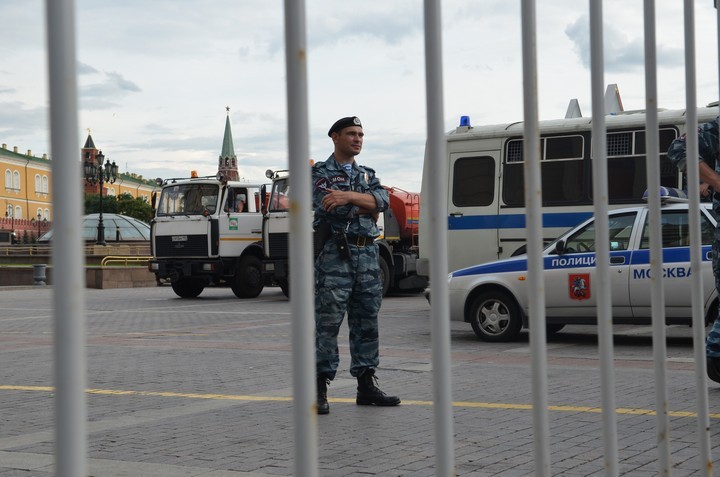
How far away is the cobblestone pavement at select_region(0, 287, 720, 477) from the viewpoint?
16.1 ft

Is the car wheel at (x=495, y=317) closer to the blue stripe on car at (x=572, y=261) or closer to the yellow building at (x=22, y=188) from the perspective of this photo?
the blue stripe on car at (x=572, y=261)

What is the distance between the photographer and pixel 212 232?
22.9m

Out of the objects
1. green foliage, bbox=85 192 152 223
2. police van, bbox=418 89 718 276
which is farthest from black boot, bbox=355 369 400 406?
green foliage, bbox=85 192 152 223

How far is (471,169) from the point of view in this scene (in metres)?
16.8

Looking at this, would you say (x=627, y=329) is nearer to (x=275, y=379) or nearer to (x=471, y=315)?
(x=471, y=315)

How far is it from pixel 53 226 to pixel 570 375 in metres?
7.48

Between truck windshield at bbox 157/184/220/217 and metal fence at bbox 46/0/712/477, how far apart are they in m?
20.6

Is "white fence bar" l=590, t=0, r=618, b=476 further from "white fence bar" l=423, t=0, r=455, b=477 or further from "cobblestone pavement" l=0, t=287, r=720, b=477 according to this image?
"white fence bar" l=423, t=0, r=455, b=477

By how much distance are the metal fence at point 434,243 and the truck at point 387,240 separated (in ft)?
60.4

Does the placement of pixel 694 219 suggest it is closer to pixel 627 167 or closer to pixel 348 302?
pixel 348 302

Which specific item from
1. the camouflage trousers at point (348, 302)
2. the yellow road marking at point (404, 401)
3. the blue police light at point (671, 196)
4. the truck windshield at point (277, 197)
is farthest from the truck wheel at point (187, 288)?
the camouflage trousers at point (348, 302)

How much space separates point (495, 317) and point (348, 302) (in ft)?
18.1

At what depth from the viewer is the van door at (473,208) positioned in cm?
1648

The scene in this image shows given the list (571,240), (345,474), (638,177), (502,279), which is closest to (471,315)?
(502,279)
